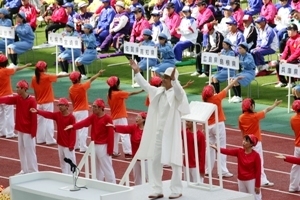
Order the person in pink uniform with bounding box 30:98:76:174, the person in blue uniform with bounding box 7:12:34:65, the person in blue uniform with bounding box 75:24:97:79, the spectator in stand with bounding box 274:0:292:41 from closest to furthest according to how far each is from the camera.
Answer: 1. the person in pink uniform with bounding box 30:98:76:174
2. the person in blue uniform with bounding box 75:24:97:79
3. the spectator in stand with bounding box 274:0:292:41
4. the person in blue uniform with bounding box 7:12:34:65

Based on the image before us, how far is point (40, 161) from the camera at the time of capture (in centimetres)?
2231

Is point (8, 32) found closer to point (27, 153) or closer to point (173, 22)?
point (173, 22)

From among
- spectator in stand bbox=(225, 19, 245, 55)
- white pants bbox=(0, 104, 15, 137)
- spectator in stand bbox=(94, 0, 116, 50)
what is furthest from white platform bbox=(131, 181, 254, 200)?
spectator in stand bbox=(94, 0, 116, 50)

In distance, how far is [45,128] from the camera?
77.9 feet

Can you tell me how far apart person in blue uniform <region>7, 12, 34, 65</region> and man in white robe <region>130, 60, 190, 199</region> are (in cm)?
1489

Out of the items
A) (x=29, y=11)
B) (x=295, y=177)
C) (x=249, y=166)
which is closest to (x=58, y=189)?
(x=249, y=166)

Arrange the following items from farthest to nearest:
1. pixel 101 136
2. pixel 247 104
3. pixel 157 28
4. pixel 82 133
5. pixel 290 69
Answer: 1. pixel 157 28
2. pixel 290 69
3. pixel 82 133
4. pixel 101 136
5. pixel 247 104

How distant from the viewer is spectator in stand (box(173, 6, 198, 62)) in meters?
29.9

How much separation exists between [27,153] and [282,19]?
A: 1120 cm

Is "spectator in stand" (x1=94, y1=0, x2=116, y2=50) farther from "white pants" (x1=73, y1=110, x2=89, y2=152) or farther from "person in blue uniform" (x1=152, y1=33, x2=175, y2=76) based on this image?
"white pants" (x1=73, y1=110, x2=89, y2=152)

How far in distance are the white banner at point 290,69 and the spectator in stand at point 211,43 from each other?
391 cm

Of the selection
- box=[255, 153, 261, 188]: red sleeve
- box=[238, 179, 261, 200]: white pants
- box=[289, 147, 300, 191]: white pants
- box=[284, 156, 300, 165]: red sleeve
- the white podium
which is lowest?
box=[289, 147, 300, 191]: white pants

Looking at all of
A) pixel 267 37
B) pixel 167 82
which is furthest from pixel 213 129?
pixel 267 37

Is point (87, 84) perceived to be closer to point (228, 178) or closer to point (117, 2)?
point (228, 178)
